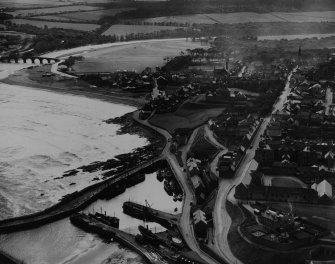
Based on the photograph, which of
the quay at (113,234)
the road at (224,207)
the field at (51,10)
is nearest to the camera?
the road at (224,207)

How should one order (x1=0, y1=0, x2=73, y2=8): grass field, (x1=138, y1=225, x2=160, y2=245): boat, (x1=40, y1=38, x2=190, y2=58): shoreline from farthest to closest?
(x1=0, y1=0, x2=73, y2=8): grass field < (x1=40, y1=38, x2=190, y2=58): shoreline < (x1=138, y1=225, x2=160, y2=245): boat

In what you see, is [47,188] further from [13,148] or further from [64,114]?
[64,114]

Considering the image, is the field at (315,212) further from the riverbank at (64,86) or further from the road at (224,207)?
the riverbank at (64,86)

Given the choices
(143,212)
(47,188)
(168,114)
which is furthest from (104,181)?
(168,114)

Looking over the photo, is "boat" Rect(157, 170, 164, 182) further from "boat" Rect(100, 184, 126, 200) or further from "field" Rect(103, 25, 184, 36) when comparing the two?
"field" Rect(103, 25, 184, 36)

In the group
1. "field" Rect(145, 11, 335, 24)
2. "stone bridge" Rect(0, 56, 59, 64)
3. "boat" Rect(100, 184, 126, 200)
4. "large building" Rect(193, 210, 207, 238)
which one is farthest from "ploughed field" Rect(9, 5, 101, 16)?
"large building" Rect(193, 210, 207, 238)

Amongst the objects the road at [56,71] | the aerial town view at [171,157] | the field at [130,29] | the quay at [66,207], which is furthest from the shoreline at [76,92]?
the field at [130,29]
